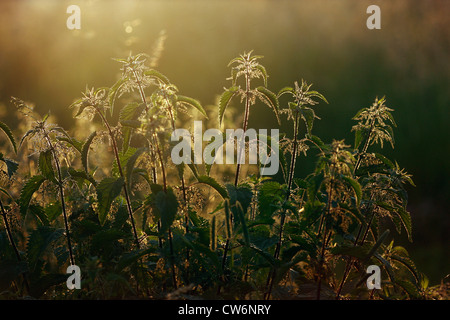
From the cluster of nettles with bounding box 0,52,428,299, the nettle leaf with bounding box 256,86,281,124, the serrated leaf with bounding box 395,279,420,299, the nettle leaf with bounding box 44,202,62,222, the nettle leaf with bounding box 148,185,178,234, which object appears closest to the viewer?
the nettle leaf with bounding box 148,185,178,234

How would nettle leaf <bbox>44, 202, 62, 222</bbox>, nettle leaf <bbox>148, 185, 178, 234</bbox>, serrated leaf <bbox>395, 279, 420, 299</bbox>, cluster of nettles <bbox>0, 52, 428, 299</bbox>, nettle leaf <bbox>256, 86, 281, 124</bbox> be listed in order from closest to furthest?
nettle leaf <bbox>148, 185, 178, 234</bbox>, cluster of nettles <bbox>0, 52, 428, 299</bbox>, nettle leaf <bbox>256, 86, 281, 124</bbox>, serrated leaf <bbox>395, 279, 420, 299</bbox>, nettle leaf <bbox>44, 202, 62, 222</bbox>

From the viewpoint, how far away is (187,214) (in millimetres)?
1530

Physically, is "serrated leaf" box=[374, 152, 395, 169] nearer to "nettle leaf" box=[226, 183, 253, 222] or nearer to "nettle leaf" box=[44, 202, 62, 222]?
"nettle leaf" box=[226, 183, 253, 222]

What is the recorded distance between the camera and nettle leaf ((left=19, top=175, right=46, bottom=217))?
1.53m

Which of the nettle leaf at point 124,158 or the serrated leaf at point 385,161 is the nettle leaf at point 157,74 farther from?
the serrated leaf at point 385,161

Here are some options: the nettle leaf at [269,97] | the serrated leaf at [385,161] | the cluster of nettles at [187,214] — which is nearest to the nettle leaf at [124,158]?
the cluster of nettles at [187,214]

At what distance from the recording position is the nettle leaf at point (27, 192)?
1529mm

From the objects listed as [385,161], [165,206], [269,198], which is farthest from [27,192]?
[385,161]

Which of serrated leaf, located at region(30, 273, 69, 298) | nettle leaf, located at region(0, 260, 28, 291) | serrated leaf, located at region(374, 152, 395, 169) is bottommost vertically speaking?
serrated leaf, located at region(30, 273, 69, 298)

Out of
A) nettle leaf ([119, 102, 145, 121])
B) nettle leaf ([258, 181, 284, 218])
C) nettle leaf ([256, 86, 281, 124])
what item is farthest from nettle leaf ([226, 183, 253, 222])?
nettle leaf ([119, 102, 145, 121])

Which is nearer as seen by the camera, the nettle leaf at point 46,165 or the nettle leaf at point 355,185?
the nettle leaf at point 355,185
